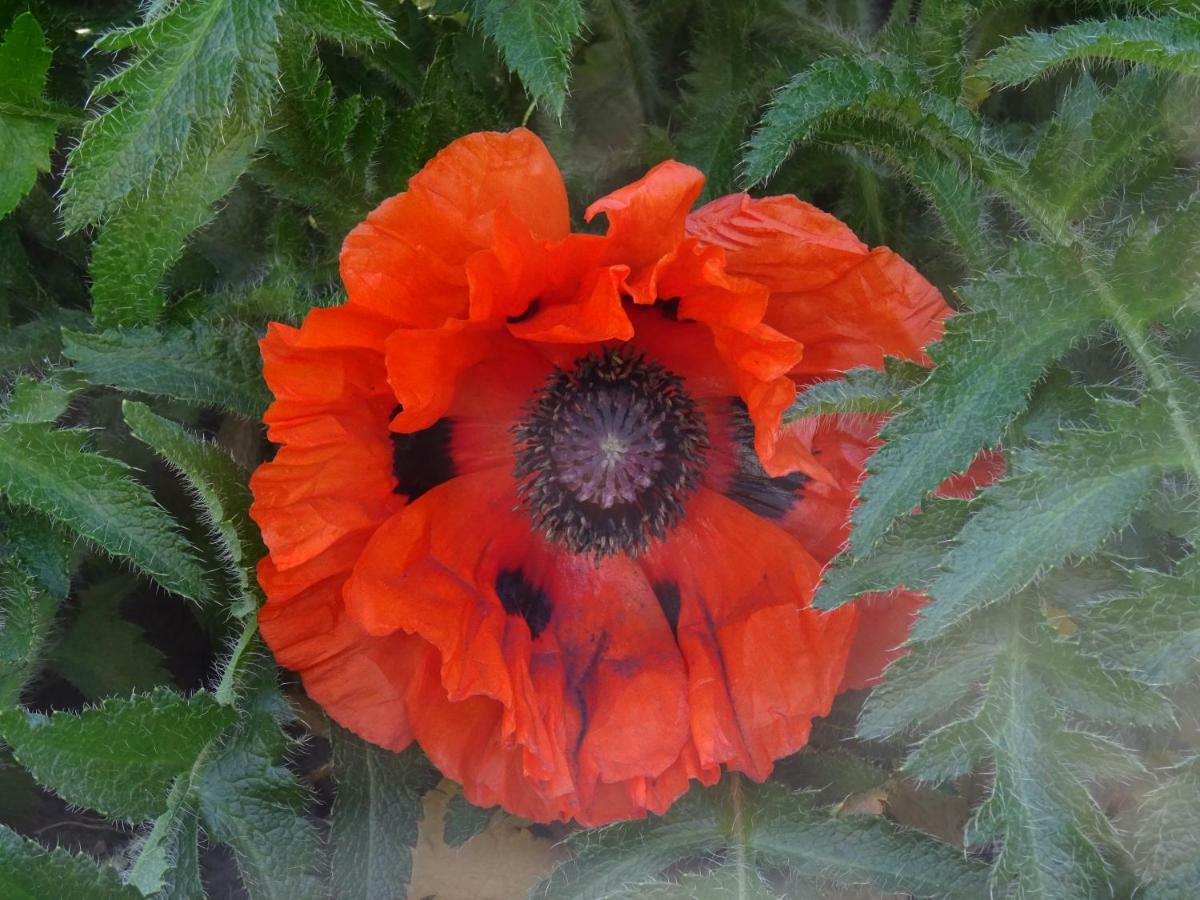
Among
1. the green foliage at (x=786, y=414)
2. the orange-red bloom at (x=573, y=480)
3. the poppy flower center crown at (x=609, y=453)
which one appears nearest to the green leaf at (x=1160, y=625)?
the green foliage at (x=786, y=414)

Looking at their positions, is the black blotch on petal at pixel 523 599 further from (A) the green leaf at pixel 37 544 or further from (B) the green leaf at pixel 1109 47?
(B) the green leaf at pixel 1109 47

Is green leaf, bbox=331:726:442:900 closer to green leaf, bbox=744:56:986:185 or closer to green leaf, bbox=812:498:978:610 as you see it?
green leaf, bbox=812:498:978:610

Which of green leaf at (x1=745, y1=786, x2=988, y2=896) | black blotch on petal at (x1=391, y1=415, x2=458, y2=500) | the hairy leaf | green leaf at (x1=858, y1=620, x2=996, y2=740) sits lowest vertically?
green leaf at (x1=745, y1=786, x2=988, y2=896)

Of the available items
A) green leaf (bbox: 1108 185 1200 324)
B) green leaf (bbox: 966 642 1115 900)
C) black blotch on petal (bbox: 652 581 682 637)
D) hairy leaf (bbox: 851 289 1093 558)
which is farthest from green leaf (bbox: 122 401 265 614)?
green leaf (bbox: 1108 185 1200 324)

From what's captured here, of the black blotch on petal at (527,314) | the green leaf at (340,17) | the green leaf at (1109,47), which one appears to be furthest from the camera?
the black blotch on petal at (527,314)

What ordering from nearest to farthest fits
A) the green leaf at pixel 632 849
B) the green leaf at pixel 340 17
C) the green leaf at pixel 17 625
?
the green leaf at pixel 340 17, the green leaf at pixel 17 625, the green leaf at pixel 632 849

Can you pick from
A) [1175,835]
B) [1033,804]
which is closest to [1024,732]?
[1033,804]
